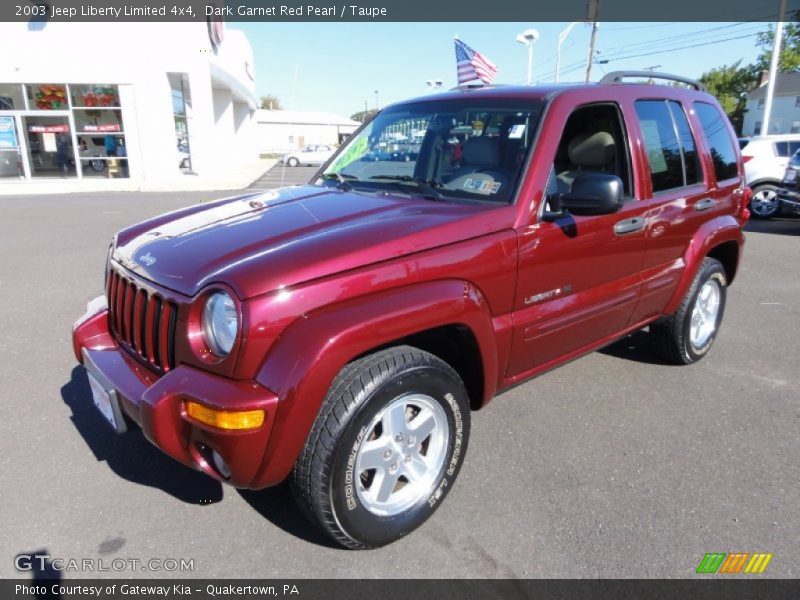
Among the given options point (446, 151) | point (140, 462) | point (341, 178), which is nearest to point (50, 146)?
point (341, 178)

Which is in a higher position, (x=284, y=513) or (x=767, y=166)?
(x=767, y=166)

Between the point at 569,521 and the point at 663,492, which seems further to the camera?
the point at 663,492

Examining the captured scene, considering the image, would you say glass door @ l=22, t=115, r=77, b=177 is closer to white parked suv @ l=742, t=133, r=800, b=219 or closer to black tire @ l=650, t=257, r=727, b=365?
white parked suv @ l=742, t=133, r=800, b=219

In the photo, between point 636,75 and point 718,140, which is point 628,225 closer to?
point 636,75

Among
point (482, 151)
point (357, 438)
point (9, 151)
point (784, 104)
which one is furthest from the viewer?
point (784, 104)

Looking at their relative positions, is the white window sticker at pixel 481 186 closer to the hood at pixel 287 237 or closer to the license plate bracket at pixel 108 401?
the hood at pixel 287 237

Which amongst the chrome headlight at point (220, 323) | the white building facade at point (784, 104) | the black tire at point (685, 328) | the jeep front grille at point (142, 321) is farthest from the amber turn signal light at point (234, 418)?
the white building facade at point (784, 104)

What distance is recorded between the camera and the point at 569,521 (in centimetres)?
268

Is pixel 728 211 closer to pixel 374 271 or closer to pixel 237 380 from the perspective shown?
pixel 374 271

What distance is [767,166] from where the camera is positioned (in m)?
11.7

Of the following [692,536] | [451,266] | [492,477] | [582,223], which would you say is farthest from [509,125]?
[692,536]

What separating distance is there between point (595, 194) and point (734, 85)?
70.1 m

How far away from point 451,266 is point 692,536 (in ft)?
5.36

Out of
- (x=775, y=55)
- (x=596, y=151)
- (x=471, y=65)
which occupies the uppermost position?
(x=775, y=55)
